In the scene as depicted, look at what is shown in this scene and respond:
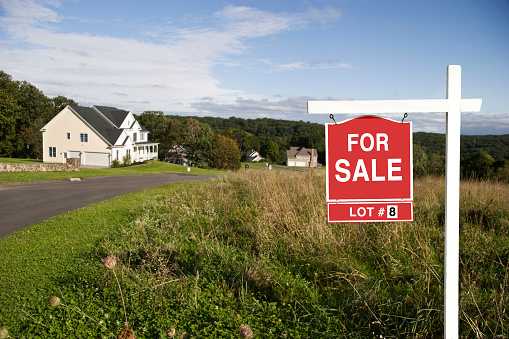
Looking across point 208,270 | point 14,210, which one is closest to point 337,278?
point 208,270

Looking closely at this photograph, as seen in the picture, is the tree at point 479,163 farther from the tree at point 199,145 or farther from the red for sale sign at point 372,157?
the tree at point 199,145

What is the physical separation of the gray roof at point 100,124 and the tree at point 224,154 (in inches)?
683

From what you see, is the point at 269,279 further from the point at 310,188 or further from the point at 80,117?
the point at 80,117

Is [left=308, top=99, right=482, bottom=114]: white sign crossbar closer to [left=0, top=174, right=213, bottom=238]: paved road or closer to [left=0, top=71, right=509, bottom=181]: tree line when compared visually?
[left=0, top=174, right=213, bottom=238]: paved road

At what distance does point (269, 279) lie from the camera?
4875mm

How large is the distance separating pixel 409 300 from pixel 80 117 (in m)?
44.3

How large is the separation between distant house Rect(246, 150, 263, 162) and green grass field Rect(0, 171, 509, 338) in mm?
45974

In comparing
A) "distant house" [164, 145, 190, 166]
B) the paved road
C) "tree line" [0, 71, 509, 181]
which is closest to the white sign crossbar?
the paved road

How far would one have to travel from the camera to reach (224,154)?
5741 cm

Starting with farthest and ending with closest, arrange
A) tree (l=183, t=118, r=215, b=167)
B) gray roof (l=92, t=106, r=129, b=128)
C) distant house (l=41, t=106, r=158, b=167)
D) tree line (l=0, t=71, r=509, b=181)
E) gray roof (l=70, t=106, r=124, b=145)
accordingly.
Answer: tree (l=183, t=118, r=215, b=167) < gray roof (l=92, t=106, r=129, b=128) < tree line (l=0, t=71, r=509, b=181) < gray roof (l=70, t=106, r=124, b=145) < distant house (l=41, t=106, r=158, b=167)

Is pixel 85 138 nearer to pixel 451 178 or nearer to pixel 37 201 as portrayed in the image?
pixel 37 201

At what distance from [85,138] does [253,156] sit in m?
25.5

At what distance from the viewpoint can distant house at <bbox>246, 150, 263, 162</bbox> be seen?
55.0m

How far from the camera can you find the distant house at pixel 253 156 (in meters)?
55.0
